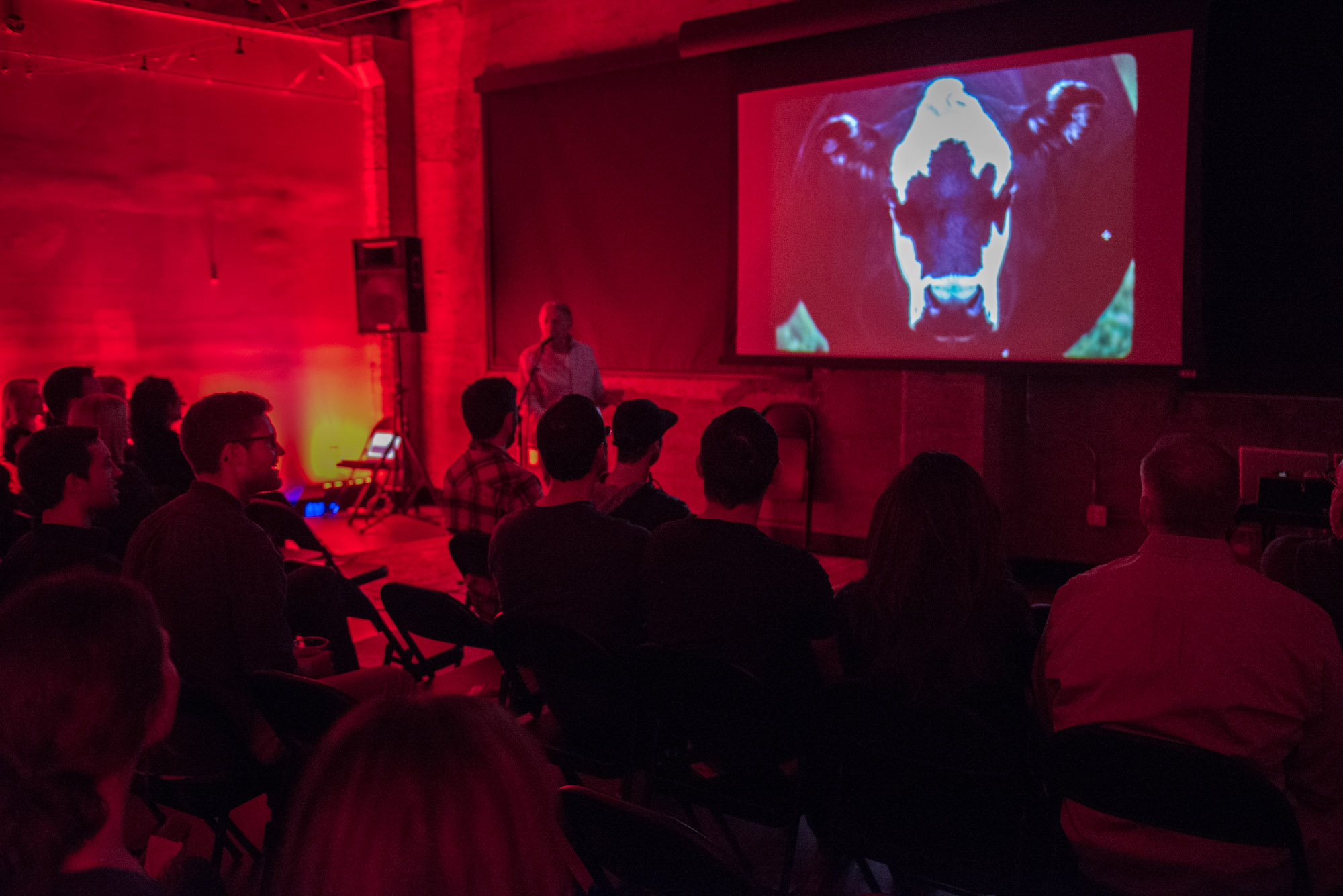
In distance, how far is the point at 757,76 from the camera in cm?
637

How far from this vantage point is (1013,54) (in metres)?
5.35

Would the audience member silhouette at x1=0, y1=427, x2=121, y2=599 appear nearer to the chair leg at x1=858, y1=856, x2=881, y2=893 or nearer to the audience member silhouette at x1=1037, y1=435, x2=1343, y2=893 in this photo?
the chair leg at x1=858, y1=856, x2=881, y2=893

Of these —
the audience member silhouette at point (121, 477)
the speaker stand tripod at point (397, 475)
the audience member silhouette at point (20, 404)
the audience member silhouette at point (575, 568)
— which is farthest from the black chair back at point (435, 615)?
the speaker stand tripod at point (397, 475)

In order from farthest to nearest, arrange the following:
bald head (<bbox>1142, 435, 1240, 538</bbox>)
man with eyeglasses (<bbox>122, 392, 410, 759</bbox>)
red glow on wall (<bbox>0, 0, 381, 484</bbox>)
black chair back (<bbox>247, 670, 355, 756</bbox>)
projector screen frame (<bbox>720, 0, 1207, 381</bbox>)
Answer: red glow on wall (<bbox>0, 0, 381, 484</bbox>)
projector screen frame (<bbox>720, 0, 1207, 381</bbox>)
man with eyeglasses (<bbox>122, 392, 410, 759</bbox>)
black chair back (<bbox>247, 670, 355, 756</bbox>)
bald head (<bbox>1142, 435, 1240, 538</bbox>)

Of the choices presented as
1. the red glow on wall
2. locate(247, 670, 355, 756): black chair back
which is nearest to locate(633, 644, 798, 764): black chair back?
locate(247, 670, 355, 756): black chair back

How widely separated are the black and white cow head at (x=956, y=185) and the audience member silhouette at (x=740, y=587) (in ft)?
11.9

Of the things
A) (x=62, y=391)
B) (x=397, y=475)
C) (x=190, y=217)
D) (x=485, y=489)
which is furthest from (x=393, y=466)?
(x=485, y=489)

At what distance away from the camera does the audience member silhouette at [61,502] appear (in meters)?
2.74

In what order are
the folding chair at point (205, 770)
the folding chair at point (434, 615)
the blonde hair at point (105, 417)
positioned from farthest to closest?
the blonde hair at point (105, 417) < the folding chair at point (434, 615) < the folding chair at point (205, 770)

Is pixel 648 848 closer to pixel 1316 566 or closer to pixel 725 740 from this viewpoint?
pixel 725 740

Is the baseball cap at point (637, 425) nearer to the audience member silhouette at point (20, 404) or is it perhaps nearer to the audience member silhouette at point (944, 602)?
the audience member silhouette at point (944, 602)

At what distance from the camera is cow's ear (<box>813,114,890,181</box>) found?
5898mm

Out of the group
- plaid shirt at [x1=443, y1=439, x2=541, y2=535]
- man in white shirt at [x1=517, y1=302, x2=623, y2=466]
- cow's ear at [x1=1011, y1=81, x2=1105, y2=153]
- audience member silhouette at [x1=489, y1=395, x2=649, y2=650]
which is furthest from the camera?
man in white shirt at [x1=517, y1=302, x2=623, y2=466]

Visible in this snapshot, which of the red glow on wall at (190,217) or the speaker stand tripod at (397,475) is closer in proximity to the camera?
A: the red glow on wall at (190,217)
